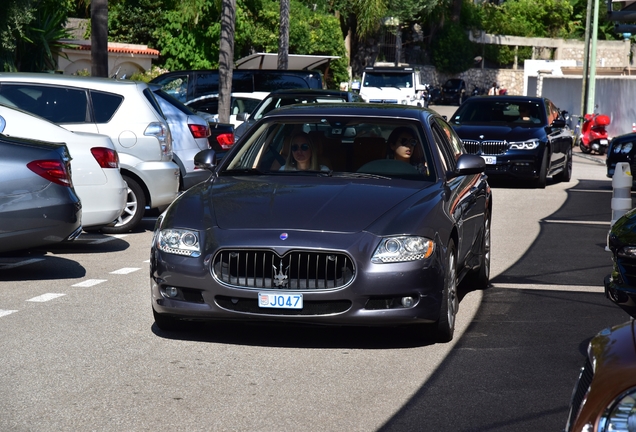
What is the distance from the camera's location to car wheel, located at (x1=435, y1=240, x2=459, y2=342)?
713 centimetres

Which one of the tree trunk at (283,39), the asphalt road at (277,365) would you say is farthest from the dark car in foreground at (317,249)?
the tree trunk at (283,39)

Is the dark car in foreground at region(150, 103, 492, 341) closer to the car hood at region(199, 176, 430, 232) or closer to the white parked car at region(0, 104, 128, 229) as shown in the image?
the car hood at region(199, 176, 430, 232)

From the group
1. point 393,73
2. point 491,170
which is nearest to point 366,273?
point 491,170

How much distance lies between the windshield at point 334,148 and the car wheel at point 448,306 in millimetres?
997

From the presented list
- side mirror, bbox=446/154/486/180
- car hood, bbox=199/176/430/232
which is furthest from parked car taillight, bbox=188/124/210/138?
side mirror, bbox=446/154/486/180

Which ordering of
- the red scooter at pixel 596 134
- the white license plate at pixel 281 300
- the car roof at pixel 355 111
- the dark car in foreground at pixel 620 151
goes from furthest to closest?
the red scooter at pixel 596 134, the dark car in foreground at pixel 620 151, the car roof at pixel 355 111, the white license plate at pixel 281 300

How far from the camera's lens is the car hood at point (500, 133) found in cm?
1992

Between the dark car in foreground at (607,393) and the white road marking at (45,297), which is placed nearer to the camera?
the dark car in foreground at (607,393)

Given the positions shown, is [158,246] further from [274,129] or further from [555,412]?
[555,412]

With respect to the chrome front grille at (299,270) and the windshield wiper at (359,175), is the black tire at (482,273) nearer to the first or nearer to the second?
the windshield wiper at (359,175)

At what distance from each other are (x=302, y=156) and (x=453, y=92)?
71.0 meters

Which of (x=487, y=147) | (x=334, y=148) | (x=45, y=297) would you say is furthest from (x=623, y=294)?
(x=487, y=147)

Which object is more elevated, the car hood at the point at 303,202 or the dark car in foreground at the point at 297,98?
the car hood at the point at 303,202

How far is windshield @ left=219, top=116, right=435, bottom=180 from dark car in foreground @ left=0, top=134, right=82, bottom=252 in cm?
184
